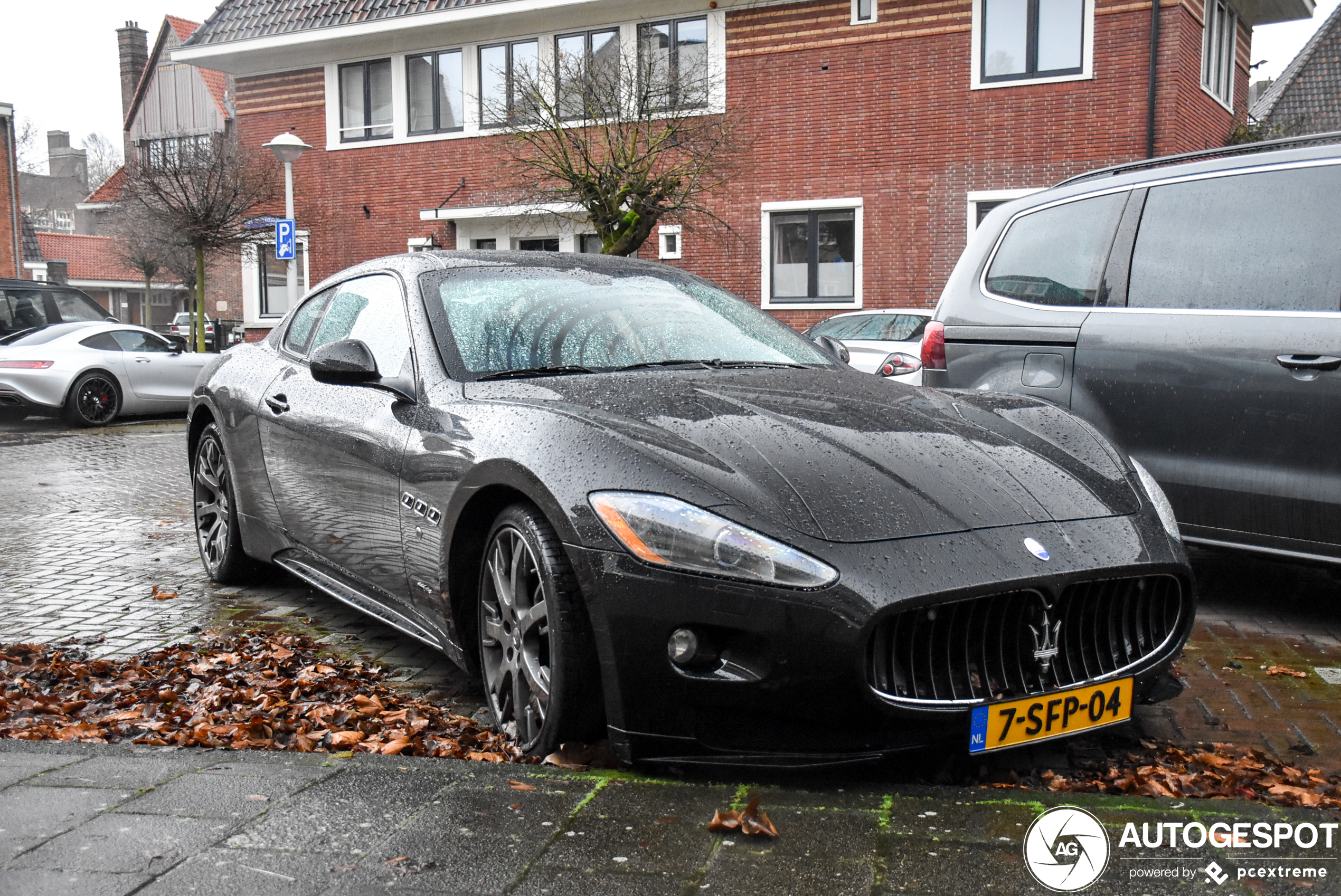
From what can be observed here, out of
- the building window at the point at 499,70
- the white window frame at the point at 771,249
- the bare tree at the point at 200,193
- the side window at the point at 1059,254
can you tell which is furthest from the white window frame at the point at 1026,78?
the side window at the point at 1059,254

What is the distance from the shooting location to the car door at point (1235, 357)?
4.62 meters

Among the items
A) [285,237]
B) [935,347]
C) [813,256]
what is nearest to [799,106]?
[813,256]

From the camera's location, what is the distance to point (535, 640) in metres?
3.34

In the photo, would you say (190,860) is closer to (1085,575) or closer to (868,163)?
(1085,575)

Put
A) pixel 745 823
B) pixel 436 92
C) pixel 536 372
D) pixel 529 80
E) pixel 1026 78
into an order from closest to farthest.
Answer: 1. pixel 745 823
2. pixel 536 372
3. pixel 1026 78
4. pixel 529 80
5. pixel 436 92

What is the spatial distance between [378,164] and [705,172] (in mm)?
8241

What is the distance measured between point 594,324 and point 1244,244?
8.63 ft

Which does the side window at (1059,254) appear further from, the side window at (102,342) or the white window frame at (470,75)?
the white window frame at (470,75)

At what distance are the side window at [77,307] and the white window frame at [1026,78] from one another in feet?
44.7

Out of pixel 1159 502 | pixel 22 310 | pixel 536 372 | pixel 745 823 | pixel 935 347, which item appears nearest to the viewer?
pixel 745 823

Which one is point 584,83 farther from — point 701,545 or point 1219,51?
point 701,545

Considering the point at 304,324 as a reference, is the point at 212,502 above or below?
below

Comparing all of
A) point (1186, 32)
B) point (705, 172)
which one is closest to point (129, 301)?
point (705, 172)

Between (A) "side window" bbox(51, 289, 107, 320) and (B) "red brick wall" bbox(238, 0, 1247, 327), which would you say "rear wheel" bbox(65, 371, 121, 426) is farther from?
(B) "red brick wall" bbox(238, 0, 1247, 327)
